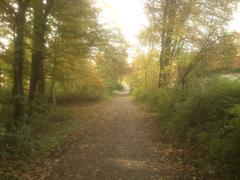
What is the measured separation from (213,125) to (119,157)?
107 inches

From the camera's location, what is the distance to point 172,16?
1482cm

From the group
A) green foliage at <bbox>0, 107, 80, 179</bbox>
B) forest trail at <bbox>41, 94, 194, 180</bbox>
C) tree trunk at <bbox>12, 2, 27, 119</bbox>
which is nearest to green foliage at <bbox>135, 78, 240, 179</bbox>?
forest trail at <bbox>41, 94, 194, 180</bbox>

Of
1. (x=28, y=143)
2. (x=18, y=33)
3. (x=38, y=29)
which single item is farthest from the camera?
(x=38, y=29)

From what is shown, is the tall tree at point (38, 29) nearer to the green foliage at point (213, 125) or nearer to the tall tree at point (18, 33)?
the tall tree at point (18, 33)

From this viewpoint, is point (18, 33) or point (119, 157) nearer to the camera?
point (119, 157)

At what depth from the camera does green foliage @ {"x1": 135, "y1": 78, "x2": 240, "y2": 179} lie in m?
5.68

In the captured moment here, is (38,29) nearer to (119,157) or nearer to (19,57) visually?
(19,57)

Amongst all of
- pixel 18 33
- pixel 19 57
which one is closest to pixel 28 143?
pixel 19 57

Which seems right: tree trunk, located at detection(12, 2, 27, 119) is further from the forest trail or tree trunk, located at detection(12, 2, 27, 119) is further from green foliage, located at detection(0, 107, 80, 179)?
the forest trail

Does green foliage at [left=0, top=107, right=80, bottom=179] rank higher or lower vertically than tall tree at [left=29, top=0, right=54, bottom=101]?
lower

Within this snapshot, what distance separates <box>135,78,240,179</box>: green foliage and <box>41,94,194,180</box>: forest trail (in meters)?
0.59

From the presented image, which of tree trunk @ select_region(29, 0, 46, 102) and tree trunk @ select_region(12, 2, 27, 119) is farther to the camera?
tree trunk @ select_region(29, 0, 46, 102)

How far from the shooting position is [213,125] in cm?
745

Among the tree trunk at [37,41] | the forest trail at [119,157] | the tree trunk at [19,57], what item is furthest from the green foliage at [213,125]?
the tree trunk at [37,41]
